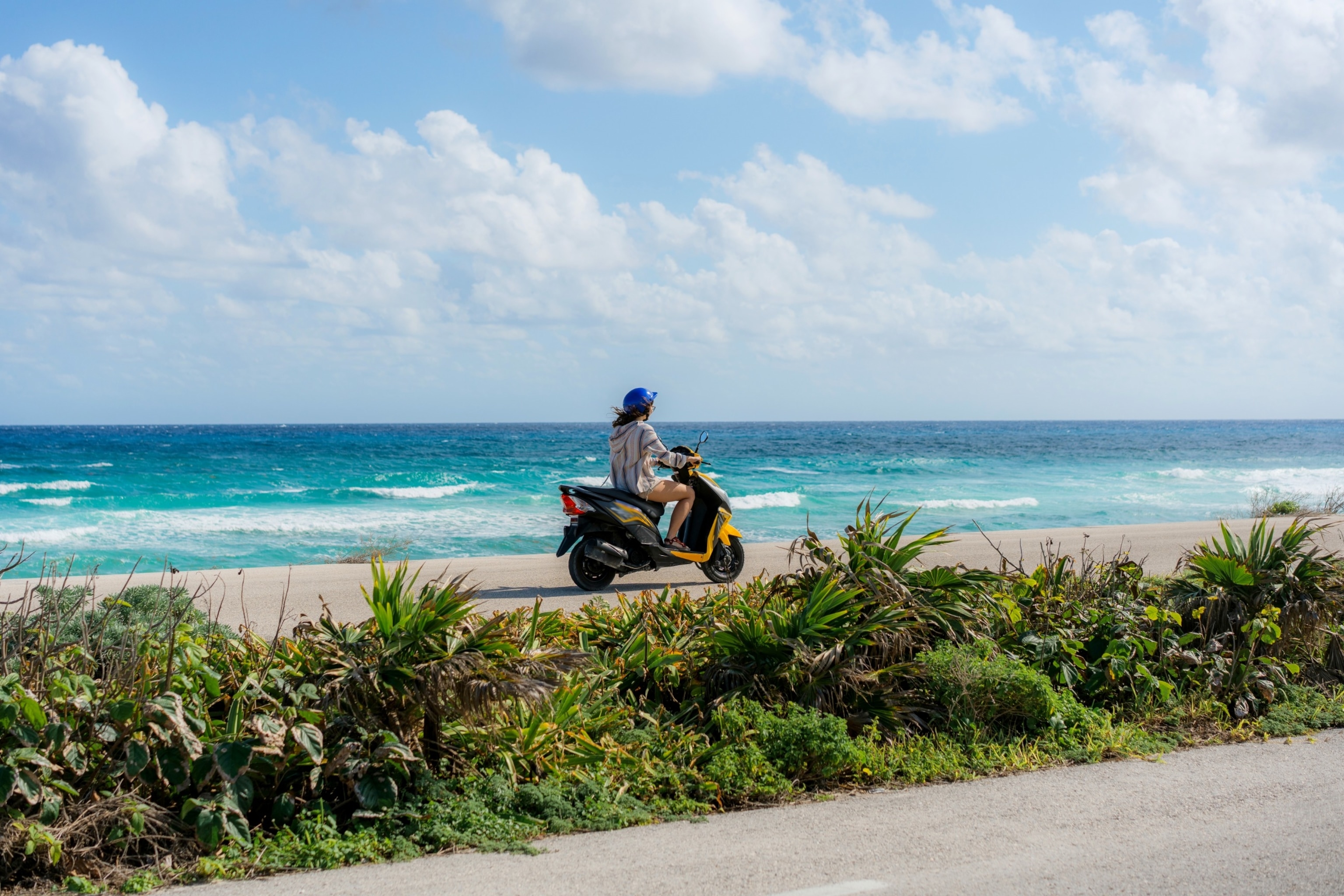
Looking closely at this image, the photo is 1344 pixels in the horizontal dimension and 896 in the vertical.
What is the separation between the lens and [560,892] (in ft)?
10.8

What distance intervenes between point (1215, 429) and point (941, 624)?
132 metres

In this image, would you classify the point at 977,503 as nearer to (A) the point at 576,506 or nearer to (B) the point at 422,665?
(A) the point at 576,506

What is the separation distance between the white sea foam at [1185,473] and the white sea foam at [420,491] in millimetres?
27328

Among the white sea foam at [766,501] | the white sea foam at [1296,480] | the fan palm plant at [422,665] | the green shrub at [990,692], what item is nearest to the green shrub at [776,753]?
the green shrub at [990,692]

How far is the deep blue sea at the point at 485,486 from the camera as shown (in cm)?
1831

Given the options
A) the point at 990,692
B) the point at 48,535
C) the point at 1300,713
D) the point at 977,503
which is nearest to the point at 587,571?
the point at 990,692

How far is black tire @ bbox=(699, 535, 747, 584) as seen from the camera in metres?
9.36

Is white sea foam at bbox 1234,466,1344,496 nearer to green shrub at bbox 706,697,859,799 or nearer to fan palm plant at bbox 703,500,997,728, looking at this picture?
fan palm plant at bbox 703,500,997,728

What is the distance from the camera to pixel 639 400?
862 cm

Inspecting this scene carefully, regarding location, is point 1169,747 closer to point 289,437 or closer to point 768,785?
point 768,785

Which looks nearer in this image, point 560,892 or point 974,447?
point 560,892

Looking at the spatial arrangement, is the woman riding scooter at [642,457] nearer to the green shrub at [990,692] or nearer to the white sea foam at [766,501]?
the green shrub at [990,692]

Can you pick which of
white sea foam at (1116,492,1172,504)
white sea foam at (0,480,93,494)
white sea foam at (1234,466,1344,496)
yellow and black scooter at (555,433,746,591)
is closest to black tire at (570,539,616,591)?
yellow and black scooter at (555,433,746,591)

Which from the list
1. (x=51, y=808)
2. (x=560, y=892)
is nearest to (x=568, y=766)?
(x=560, y=892)
